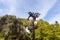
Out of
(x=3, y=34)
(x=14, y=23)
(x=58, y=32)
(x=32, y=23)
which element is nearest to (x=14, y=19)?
(x=14, y=23)

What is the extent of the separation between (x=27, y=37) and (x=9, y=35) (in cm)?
363

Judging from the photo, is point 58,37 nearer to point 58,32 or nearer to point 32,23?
point 58,32

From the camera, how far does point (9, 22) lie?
37719mm

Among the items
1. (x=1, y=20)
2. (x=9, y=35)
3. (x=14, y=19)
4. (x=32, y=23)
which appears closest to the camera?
(x=32, y=23)

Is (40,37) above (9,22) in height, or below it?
below

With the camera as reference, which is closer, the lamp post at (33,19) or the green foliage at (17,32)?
the lamp post at (33,19)

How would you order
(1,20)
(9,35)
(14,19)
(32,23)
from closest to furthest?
(32,23) < (9,35) < (14,19) < (1,20)

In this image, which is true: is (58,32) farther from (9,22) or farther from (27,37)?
(9,22)

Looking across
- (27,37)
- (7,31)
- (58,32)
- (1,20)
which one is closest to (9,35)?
(7,31)

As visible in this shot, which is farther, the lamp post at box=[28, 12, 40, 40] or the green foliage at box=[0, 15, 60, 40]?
the green foliage at box=[0, 15, 60, 40]

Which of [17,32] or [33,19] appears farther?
[17,32]

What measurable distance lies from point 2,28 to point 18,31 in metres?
4.28

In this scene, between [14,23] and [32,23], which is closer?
[32,23]

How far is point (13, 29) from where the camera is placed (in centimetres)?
3428
